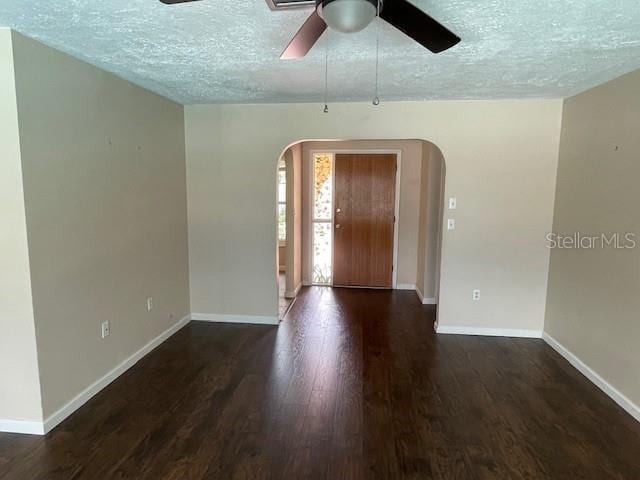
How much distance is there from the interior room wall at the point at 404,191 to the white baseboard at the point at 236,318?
6.45 feet

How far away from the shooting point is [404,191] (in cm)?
566

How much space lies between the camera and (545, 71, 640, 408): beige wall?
8.42 ft

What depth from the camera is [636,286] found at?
252 centimetres

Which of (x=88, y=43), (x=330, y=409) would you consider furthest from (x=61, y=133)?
(x=330, y=409)

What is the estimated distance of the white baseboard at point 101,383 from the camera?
235 cm

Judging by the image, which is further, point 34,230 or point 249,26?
point 34,230

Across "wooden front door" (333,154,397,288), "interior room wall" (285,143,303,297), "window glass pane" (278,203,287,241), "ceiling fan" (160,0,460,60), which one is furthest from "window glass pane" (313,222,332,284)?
"ceiling fan" (160,0,460,60)

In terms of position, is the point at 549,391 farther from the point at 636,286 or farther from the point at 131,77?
the point at 131,77

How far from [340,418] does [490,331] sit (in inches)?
83.5

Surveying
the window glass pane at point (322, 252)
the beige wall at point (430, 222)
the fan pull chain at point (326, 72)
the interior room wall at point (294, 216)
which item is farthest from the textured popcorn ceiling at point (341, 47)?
the window glass pane at point (322, 252)

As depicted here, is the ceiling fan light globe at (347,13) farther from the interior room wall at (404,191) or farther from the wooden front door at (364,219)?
the wooden front door at (364,219)

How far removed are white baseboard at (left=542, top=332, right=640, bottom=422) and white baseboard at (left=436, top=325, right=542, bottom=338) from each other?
A: 0.13 metres

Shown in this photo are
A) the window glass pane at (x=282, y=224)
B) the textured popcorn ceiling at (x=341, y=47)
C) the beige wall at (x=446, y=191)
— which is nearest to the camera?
the textured popcorn ceiling at (x=341, y=47)

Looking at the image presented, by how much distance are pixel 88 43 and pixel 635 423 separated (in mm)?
4012
